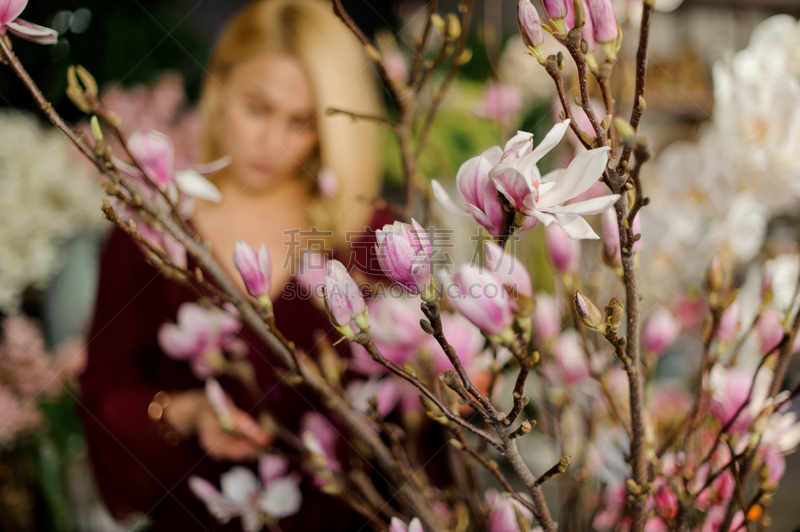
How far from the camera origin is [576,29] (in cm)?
18

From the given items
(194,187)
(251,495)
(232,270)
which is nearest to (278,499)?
(251,495)

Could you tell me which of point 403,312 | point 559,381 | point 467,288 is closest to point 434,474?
point 559,381

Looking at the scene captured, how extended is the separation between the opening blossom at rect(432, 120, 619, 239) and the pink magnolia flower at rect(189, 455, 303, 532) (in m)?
0.31

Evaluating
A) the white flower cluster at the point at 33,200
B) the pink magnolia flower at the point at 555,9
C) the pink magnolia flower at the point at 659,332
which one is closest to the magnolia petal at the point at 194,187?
the pink magnolia flower at the point at 555,9

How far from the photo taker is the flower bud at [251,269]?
0.25m

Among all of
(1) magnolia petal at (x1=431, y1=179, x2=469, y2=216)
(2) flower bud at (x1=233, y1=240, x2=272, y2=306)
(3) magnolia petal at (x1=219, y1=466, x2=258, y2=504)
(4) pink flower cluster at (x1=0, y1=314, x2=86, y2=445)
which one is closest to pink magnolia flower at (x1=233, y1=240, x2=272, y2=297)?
(2) flower bud at (x1=233, y1=240, x2=272, y2=306)

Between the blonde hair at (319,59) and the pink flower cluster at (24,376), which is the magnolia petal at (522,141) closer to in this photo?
the blonde hair at (319,59)

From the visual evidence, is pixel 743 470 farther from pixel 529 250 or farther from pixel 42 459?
pixel 42 459

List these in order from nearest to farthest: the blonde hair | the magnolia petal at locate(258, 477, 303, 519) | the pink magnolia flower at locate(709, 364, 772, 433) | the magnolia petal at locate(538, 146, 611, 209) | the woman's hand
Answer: the magnolia petal at locate(538, 146, 611, 209)
the pink magnolia flower at locate(709, 364, 772, 433)
the magnolia petal at locate(258, 477, 303, 519)
the woman's hand
the blonde hair

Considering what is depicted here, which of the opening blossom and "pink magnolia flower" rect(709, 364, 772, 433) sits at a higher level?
the opening blossom

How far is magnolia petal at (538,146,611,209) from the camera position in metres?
0.17

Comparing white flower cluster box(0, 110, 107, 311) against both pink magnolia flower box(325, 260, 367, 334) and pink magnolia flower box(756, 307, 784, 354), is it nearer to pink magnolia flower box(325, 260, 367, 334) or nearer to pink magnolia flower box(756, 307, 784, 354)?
pink magnolia flower box(325, 260, 367, 334)

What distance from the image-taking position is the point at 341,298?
0.21 meters

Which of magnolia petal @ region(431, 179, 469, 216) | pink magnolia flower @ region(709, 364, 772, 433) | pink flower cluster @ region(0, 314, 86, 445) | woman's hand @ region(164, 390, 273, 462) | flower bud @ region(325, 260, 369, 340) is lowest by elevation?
pink flower cluster @ region(0, 314, 86, 445)
